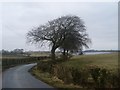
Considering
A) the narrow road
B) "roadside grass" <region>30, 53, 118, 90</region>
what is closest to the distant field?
"roadside grass" <region>30, 53, 118, 90</region>

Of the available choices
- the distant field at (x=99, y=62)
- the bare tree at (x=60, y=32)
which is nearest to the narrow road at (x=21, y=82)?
the distant field at (x=99, y=62)

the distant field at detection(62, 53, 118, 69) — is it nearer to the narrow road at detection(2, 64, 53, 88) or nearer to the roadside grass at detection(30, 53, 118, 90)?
the roadside grass at detection(30, 53, 118, 90)

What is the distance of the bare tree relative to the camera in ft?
197

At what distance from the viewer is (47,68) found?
4156 centimetres

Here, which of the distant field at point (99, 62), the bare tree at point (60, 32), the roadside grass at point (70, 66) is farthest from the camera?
the bare tree at point (60, 32)

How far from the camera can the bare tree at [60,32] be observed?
60.2m

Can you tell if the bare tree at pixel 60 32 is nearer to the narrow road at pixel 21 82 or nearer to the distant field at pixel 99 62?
the distant field at pixel 99 62

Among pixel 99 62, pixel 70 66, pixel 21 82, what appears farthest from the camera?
pixel 99 62

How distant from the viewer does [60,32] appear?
60.1 metres

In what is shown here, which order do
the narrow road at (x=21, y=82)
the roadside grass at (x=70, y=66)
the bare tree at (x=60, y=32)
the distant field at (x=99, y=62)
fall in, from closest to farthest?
the narrow road at (x=21, y=82) → the roadside grass at (x=70, y=66) → the distant field at (x=99, y=62) → the bare tree at (x=60, y=32)

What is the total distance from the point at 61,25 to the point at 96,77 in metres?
42.9

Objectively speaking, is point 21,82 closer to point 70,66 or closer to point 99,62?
point 70,66

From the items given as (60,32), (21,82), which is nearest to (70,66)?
(21,82)

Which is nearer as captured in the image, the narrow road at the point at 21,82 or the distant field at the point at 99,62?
the narrow road at the point at 21,82
